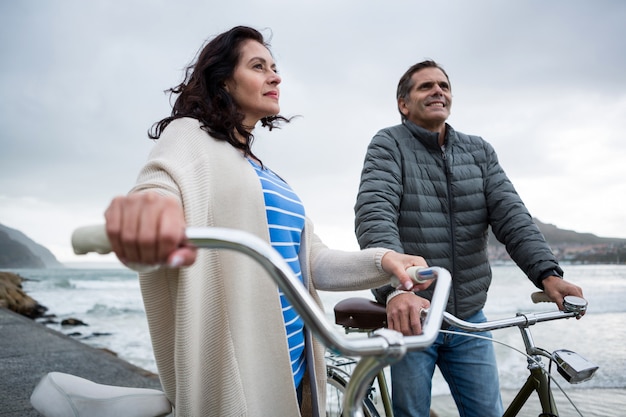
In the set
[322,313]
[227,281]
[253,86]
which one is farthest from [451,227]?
[322,313]

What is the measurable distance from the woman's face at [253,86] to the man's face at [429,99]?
992mm

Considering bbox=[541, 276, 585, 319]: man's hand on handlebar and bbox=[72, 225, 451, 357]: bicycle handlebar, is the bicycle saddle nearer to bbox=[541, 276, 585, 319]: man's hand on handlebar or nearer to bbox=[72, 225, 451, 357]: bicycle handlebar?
bbox=[541, 276, 585, 319]: man's hand on handlebar

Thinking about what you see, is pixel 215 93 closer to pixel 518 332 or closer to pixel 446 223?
pixel 446 223

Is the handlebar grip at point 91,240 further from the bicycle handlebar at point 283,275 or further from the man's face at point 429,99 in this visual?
the man's face at point 429,99

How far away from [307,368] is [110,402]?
73 cm

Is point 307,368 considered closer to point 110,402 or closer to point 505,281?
point 110,402

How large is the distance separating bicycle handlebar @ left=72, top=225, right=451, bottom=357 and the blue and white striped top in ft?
2.42

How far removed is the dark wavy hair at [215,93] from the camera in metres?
1.62

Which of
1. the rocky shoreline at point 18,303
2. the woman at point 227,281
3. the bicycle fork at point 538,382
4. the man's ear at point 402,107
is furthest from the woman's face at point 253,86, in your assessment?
the rocky shoreline at point 18,303

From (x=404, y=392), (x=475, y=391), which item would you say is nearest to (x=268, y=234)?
(x=404, y=392)

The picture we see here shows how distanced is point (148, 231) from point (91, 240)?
0.39 ft

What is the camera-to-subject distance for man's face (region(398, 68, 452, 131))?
253cm

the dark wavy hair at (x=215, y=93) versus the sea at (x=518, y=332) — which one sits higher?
the dark wavy hair at (x=215, y=93)

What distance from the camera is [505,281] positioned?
24406 millimetres
